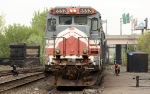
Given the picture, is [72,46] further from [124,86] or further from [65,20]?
[124,86]

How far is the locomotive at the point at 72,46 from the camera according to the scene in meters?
14.4

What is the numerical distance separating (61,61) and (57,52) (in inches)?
19.2

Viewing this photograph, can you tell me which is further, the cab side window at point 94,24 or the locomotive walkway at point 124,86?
the cab side window at point 94,24

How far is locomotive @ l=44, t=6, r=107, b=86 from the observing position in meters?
14.4

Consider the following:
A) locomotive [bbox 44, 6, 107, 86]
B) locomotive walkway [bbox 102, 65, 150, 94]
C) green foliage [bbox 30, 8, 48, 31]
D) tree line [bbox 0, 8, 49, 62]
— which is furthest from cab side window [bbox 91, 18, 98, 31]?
green foliage [bbox 30, 8, 48, 31]

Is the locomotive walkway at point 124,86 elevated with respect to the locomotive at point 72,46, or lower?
lower

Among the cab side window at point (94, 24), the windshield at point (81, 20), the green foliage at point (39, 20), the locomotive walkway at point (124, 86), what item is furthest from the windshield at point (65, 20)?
the green foliage at point (39, 20)

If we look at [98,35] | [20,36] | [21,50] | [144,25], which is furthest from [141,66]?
[144,25]

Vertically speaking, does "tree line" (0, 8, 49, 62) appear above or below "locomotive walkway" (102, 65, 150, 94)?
above

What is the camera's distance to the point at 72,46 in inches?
583

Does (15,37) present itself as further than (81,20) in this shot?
Yes

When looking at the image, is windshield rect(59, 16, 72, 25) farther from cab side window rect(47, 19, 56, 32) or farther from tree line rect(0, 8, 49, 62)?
tree line rect(0, 8, 49, 62)

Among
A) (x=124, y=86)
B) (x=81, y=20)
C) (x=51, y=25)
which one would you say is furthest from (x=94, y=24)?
(x=124, y=86)

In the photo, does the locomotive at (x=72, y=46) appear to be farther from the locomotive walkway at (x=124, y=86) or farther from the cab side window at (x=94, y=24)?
the locomotive walkway at (x=124, y=86)
